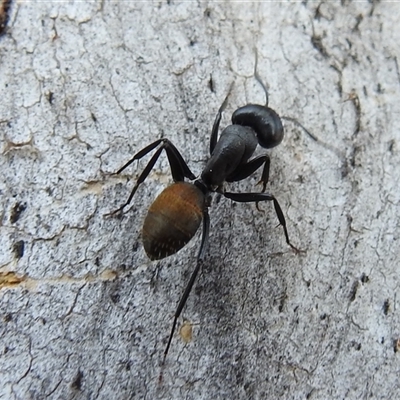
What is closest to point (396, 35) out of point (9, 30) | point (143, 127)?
point (143, 127)

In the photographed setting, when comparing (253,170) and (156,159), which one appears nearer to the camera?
(156,159)

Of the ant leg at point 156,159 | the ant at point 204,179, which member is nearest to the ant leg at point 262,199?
the ant at point 204,179

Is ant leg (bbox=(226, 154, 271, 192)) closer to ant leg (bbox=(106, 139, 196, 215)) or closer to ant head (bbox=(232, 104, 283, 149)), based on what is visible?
ant head (bbox=(232, 104, 283, 149))

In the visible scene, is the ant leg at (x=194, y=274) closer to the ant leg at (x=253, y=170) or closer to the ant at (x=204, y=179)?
the ant at (x=204, y=179)

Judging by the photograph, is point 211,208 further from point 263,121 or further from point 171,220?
point 263,121

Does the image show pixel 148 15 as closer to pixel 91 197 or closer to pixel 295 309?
pixel 91 197

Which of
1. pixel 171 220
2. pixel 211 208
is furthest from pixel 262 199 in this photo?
pixel 171 220

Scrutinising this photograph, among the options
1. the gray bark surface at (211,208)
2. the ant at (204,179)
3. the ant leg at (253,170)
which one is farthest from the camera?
the ant leg at (253,170)

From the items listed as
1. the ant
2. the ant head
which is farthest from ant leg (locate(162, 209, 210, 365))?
the ant head

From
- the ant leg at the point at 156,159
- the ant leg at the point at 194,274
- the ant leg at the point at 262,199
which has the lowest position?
the ant leg at the point at 194,274

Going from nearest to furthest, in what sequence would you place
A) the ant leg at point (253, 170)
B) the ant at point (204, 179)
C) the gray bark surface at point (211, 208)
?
the gray bark surface at point (211, 208) → the ant at point (204, 179) → the ant leg at point (253, 170)
